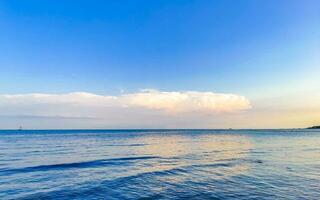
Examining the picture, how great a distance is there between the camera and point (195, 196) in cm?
1653

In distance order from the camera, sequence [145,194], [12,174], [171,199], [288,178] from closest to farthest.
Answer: [171,199], [145,194], [288,178], [12,174]

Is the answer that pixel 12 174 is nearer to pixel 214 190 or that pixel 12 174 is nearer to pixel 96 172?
pixel 96 172

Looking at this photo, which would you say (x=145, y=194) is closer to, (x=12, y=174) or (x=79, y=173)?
(x=79, y=173)

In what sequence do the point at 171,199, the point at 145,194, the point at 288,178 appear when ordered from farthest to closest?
1. the point at 288,178
2. the point at 145,194
3. the point at 171,199

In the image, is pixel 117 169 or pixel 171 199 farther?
pixel 117 169

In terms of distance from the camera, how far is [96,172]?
24.7m

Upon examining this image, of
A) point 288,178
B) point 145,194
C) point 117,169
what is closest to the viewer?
point 145,194

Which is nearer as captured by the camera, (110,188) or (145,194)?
(145,194)

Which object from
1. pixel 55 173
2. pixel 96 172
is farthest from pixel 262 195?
pixel 55 173

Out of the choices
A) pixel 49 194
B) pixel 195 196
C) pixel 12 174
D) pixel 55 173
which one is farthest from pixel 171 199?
pixel 12 174

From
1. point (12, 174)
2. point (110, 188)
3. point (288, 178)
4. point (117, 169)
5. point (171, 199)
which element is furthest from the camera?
point (117, 169)

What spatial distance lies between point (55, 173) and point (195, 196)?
13.3 meters

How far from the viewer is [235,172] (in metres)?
24.6

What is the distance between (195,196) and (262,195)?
3888 mm
